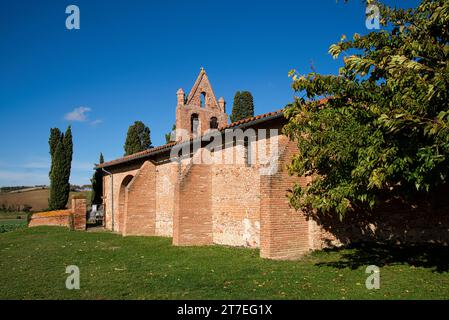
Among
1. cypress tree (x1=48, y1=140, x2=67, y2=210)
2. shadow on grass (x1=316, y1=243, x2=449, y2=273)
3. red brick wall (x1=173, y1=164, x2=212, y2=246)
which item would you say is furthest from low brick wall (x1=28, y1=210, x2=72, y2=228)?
shadow on grass (x1=316, y1=243, x2=449, y2=273)

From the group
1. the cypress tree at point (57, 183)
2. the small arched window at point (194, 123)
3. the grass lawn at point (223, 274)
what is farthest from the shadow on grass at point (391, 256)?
the cypress tree at point (57, 183)

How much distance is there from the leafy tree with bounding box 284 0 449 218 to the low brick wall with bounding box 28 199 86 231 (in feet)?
56.5

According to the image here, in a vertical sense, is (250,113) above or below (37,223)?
above

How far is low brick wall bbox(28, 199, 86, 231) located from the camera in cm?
2066

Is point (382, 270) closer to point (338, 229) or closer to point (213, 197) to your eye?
point (338, 229)

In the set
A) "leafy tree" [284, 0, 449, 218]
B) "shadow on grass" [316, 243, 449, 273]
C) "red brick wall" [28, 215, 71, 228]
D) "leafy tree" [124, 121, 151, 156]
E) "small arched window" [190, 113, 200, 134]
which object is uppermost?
"leafy tree" [124, 121, 151, 156]

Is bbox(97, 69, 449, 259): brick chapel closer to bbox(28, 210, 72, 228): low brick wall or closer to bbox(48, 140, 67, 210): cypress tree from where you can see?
bbox(28, 210, 72, 228): low brick wall

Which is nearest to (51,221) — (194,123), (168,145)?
(194,123)

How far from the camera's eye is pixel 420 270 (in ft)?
25.0

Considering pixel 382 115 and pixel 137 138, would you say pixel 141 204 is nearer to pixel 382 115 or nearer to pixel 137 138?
pixel 382 115

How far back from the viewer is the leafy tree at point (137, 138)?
37.4 metres

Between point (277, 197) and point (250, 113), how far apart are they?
21.2 m

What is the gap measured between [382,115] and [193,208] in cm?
918

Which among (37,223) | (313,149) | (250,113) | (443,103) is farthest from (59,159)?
(443,103)
